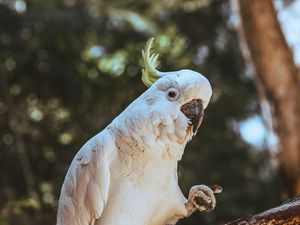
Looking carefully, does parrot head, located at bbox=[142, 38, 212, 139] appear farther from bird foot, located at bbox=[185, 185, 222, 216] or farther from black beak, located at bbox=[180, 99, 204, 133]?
bird foot, located at bbox=[185, 185, 222, 216]

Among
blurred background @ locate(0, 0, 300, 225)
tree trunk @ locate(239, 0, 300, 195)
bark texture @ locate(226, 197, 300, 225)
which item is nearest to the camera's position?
bark texture @ locate(226, 197, 300, 225)

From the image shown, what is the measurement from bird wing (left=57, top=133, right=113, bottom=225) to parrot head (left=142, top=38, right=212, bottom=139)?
0.17 m

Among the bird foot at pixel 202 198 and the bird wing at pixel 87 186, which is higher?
the bird wing at pixel 87 186

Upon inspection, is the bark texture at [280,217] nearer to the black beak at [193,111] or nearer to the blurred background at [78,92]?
the black beak at [193,111]

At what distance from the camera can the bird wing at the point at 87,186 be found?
1.32 m

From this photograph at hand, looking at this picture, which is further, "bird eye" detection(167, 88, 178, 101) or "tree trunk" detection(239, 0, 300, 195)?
"tree trunk" detection(239, 0, 300, 195)

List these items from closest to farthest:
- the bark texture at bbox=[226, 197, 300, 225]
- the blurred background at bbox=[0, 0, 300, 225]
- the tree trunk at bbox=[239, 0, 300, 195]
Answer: the bark texture at bbox=[226, 197, 300, 225] < the tree trunk at bbox=[239, 0, 300, 195] < the blurred background at bbox=[0, 0, 300, 225]

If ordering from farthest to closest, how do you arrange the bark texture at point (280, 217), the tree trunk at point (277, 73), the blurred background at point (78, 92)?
the blurred background at point (78, 92) < the tree trunk at point (277, 73) < the bark texture at point (280, 217)

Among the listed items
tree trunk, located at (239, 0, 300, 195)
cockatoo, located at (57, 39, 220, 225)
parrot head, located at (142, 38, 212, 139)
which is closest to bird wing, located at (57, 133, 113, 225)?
cockatoo, located at (57, 39, 220, 225)

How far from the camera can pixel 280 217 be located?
1.31 metres

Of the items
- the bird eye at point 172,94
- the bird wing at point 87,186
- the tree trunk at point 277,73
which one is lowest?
the bird wing at point 87,186

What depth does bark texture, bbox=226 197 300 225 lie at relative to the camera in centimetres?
131

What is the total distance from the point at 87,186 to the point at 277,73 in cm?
215

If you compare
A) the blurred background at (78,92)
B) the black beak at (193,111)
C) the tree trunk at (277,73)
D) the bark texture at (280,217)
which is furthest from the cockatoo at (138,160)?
the blurred background at (78,92)
